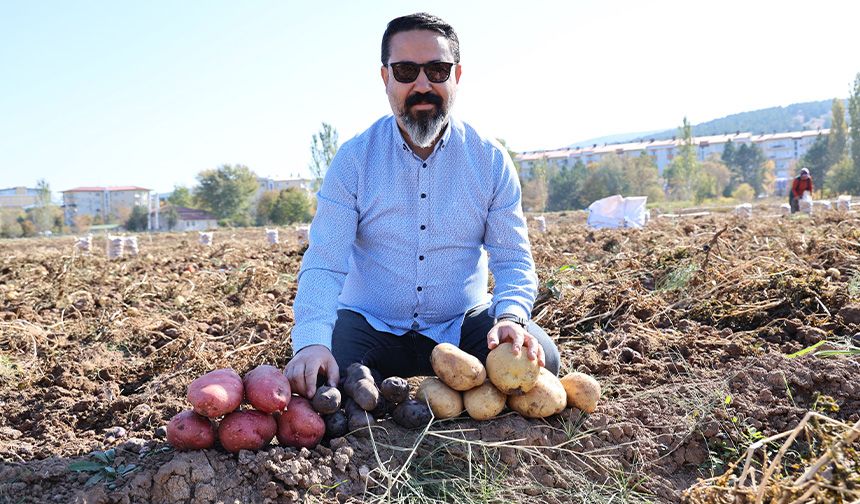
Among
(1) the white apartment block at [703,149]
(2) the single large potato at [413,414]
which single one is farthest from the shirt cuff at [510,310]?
(1) the white apartment block at [703,149]

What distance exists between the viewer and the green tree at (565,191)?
6138 centimetres

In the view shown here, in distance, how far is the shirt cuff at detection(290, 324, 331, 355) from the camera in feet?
8.54

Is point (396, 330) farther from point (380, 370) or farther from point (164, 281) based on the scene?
point (164, 281)

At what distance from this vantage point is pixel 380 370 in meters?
3.10

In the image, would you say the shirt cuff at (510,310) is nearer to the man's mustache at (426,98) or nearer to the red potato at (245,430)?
the man's mustache at (426,98)

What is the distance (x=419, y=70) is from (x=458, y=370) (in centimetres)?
114

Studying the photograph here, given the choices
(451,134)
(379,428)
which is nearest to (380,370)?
(379,428)

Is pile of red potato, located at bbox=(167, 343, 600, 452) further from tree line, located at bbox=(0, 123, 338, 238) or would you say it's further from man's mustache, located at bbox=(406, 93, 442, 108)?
tree line, located at bbox=(0, 123, 338, 238)

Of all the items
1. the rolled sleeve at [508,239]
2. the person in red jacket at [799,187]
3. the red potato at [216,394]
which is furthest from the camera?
the person in red jacket at [799,187]

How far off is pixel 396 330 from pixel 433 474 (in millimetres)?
844

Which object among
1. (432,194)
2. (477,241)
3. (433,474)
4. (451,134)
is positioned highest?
(451,134)

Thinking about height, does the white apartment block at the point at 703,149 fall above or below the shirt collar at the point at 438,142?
above

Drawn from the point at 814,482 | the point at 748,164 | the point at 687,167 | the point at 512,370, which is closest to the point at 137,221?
the point at 687,167

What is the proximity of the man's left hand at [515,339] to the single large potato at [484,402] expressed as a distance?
15 centimetres
